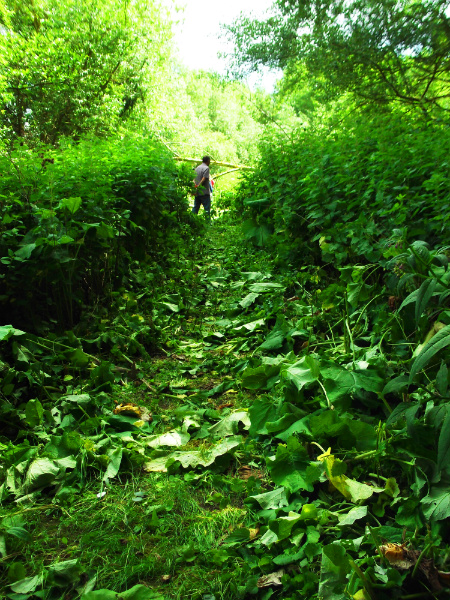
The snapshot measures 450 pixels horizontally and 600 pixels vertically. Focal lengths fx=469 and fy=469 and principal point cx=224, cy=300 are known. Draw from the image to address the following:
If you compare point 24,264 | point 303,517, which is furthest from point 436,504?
point 24,264

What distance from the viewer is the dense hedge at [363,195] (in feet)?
10.8

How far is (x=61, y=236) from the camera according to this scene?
11.2 ft

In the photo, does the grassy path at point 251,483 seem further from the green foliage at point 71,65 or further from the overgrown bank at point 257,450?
the green foliage at point 71,65

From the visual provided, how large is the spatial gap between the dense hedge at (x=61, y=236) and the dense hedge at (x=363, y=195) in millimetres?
1841

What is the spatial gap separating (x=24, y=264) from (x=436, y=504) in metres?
2.99

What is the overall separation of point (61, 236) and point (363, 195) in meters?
2.50

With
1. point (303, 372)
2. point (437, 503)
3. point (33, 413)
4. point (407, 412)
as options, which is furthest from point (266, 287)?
point (437, 503)

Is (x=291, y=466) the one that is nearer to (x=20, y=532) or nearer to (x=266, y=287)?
(x=20, y=532)

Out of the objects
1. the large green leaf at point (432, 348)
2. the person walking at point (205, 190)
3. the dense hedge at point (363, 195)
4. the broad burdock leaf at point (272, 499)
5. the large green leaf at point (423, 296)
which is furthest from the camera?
the person walking at point (205, 190)

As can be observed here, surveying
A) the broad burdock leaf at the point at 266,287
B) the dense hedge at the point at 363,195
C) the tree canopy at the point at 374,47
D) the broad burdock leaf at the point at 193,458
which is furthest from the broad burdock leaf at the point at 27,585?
the tree canopy at the point at 374,47

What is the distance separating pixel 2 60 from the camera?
17.5m

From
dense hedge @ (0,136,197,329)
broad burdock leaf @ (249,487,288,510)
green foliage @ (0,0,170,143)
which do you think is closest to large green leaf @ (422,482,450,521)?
broad burdock leaf @ (249,487,288,510)

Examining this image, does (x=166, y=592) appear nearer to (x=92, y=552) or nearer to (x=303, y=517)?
(x=92, y=552)

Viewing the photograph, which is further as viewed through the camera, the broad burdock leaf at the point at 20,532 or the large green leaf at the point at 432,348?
the broad burdock leaf at the point at 20,532
